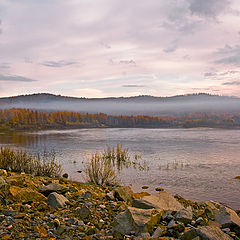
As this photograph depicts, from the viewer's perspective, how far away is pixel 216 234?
21.1 ft

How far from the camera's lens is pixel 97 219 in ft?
24.3

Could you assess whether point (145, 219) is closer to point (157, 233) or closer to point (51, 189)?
point (157, 233)

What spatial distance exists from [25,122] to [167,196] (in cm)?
10963

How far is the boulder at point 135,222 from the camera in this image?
656cm

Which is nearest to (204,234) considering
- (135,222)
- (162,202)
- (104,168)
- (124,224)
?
(135,222)

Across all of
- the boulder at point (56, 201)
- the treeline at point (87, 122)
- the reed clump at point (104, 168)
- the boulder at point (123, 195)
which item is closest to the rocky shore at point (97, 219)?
the boulder at point (56, 201)

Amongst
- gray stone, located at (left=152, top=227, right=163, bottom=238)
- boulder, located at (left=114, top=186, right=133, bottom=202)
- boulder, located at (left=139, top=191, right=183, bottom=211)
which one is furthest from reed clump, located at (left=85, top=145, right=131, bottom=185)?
gray stone, located at (left=152, top=227, right=163, bottom=238)

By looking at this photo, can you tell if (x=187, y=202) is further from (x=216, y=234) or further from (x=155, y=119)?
(x=155, y=119)

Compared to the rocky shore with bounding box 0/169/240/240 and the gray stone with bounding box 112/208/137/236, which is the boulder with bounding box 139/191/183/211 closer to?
the rocky shore with bounding box 0/169/240/240

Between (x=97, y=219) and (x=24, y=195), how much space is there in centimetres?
263

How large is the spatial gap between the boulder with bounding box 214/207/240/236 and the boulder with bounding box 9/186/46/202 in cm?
568

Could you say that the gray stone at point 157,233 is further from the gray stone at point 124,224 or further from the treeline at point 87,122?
the treeline at point 87,122

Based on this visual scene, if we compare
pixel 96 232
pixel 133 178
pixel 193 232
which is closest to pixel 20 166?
pixel 133 178

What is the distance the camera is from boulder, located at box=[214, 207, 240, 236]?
A: 25.4ft
